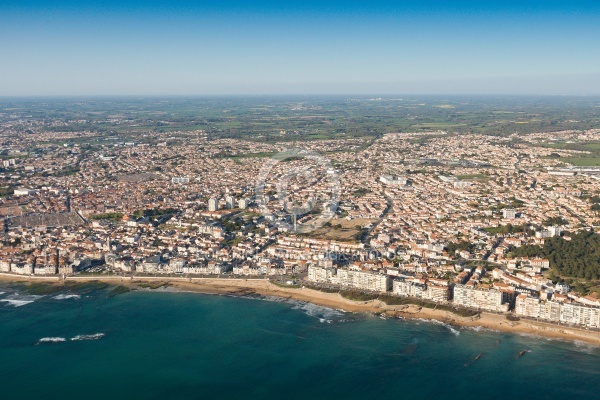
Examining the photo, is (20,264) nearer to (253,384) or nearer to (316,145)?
(253,384)

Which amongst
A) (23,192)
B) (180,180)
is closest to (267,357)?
(180,180)

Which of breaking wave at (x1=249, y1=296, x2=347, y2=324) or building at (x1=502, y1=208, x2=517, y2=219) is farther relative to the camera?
building at (x1=502, y1=208, x2=517, y2=219)

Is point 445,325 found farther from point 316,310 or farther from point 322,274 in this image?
point 322,274

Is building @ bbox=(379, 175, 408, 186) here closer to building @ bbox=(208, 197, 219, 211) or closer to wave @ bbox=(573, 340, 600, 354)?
building @ bbox=(208, 197, 219, 211)

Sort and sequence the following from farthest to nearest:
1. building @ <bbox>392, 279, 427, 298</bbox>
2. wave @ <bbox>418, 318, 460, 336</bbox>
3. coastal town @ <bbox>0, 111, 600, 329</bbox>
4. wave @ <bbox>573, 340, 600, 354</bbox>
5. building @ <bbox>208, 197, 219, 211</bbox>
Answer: building @ <bbox>208, 197, 219, 211</bbox> < coastal town @ <bbox>0, 111, 600, 329</bbox> < building @ <bbox>392, 279, 427, 298</bbox> < wave @ <bbox>418, 318, 460, 336</bbox> < wave @ <bbox>573, 340, 600, 354</bbox>

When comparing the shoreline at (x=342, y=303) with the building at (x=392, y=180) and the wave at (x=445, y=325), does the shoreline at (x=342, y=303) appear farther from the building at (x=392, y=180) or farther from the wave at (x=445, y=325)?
the building at (x=392, y=180)

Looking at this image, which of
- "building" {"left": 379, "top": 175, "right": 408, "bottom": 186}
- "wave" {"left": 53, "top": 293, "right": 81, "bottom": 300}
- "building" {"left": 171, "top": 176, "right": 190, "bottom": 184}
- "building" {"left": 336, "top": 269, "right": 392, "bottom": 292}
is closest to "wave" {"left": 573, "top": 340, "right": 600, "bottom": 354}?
"building" {"left": 336, "top": 269, "right": 392, "bottom": 292}
